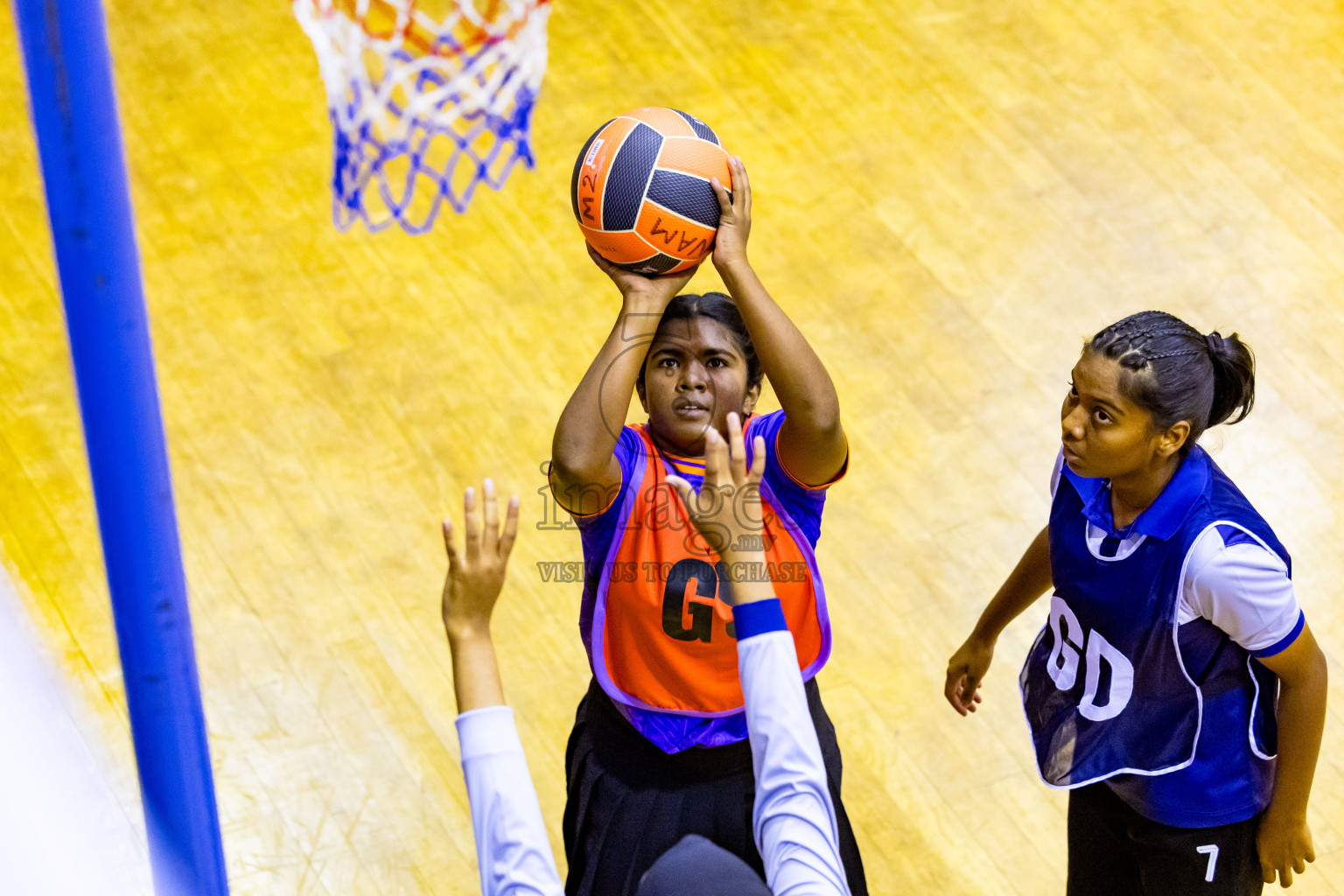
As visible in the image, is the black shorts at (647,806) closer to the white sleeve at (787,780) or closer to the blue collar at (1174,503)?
the white sleeve at (787,780)

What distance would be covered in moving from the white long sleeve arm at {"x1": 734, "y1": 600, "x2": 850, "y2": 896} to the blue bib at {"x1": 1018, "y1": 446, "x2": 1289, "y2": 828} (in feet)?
1.98

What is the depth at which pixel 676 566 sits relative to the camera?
207 centimetres

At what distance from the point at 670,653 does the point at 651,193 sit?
651 millimetres

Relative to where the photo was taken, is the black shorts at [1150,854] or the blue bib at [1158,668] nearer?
the blue bib at [1158,668]

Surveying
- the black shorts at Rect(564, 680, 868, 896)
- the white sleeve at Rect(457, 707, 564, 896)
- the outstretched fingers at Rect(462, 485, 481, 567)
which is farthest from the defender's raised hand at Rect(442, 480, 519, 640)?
the black shorts at Rect(564, 680, 868, 896)

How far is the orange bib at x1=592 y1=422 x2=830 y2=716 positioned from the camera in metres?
2.06

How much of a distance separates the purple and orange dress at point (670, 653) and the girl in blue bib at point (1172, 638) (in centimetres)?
35

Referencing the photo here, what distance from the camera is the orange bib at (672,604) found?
6.75 feet

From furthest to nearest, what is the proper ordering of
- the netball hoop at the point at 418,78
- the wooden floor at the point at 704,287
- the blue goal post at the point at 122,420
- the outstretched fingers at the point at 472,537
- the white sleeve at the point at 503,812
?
the wooden floor at the point at 704,287 < the netball hoop at the point at 418,78 < the outstretched fingers at the point at 472,537 < the white sleeve at the point at 503,812 < the blue goal post at the point at 122,420

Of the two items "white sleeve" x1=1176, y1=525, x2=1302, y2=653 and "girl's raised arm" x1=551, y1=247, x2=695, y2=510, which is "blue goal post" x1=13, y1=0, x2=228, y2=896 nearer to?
"girl's raised arm" x1=551, y1=247, x2=695, y2=510

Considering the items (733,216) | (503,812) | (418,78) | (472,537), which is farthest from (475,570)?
(418,78)

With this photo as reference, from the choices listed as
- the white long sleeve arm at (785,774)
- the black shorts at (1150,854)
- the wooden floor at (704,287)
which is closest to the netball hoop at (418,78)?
the wooden floor at (704,287)

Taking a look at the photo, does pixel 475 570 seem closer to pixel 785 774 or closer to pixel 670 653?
pixel 785 774

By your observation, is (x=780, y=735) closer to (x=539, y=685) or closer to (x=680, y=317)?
(x=680, y=317)
